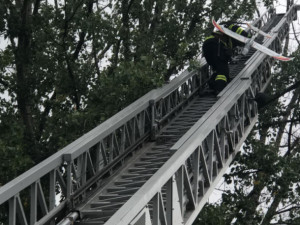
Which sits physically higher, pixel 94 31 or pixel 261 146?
pixel 94 31

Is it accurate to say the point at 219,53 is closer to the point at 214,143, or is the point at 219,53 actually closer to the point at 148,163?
the point at 214,143

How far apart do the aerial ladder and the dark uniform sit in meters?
0.31

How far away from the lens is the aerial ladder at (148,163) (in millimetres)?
6227

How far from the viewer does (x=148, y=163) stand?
856 cm

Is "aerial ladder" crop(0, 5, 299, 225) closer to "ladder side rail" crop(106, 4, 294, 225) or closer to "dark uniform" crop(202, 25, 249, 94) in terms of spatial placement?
"ladder side rail" crop(106, 4, 294, 225)

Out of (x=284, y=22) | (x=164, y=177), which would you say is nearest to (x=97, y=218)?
(x=164, y=177)

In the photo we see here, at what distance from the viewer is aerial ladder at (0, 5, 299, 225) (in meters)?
6.23

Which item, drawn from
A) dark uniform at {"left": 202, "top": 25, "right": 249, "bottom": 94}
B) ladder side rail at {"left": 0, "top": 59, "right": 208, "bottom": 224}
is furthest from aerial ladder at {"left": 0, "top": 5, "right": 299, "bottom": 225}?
dark uniform at {"left": 202, "top": 25, "right": 249, "bottom": 94}

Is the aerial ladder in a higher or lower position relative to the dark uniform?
lower

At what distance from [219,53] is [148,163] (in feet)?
10.1

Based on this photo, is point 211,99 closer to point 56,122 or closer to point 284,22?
point 56,122

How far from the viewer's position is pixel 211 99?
1131 cm

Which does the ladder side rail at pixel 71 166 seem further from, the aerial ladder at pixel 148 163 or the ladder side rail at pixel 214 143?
the ladder side rail at pixel 214 143

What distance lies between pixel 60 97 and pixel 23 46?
1130 mm
